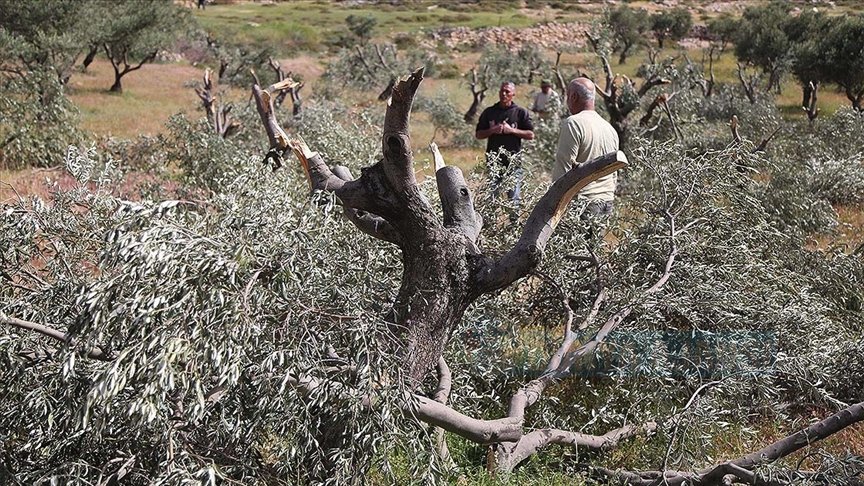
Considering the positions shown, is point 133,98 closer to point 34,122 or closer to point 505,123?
point 34,122

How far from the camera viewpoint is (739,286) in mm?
4988

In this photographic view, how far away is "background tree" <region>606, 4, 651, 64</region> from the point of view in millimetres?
40031

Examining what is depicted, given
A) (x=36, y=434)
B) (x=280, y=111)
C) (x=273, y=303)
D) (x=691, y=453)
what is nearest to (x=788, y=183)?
(x=691, y=453)

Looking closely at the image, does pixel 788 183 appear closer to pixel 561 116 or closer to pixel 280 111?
pixel 561 116

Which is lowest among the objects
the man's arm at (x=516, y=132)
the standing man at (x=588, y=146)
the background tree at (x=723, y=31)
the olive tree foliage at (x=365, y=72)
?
the background tree at (x=723, y=31)

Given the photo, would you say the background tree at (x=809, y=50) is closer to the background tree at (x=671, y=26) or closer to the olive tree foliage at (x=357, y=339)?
the olive tree foliage at (x=357, y=339)

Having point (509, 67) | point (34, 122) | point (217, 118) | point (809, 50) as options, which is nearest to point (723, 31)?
point (509, 67)

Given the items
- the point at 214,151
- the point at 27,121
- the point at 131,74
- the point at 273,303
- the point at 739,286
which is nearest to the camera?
the point at 273,303

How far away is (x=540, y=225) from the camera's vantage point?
12.2 ft

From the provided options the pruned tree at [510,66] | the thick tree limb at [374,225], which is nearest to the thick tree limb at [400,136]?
the thick tree limb at [374,225]

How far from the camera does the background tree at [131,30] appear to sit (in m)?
24.4

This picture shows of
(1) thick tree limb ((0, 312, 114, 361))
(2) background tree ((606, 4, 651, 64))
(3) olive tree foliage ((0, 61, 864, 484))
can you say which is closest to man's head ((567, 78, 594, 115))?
(3) olive tree foliage ((0, 61, 864, 484))

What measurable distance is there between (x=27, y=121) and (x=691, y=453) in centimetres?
1109

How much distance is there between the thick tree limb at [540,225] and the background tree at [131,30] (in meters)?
22.9
